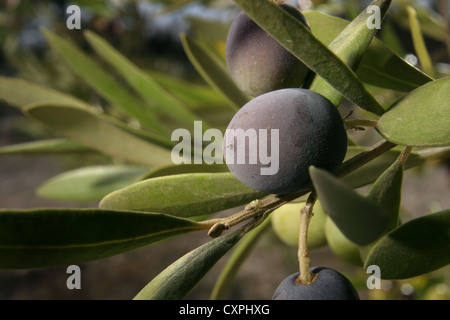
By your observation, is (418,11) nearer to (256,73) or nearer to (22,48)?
(256,73)

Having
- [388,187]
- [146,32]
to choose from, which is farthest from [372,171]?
[146,32]

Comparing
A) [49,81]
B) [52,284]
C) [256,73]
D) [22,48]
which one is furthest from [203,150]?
[52,284]

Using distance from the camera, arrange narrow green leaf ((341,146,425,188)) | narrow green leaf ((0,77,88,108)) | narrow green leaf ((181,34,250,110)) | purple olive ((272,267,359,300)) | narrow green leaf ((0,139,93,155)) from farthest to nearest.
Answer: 1. narrow green leaf ((0,139,93,155))
2. narrow green leaf ((0,77,88,108))
3. narrow green leaf ((181,34,250,110))
4. narrow green leaf ((341,146,425,188))
5. purple olive ((272,267,359,300))

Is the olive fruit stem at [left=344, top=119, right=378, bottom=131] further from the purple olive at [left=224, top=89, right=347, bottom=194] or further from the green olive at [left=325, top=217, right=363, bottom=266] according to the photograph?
the green olive at [left=325, top=217, right=363, bottom=266]

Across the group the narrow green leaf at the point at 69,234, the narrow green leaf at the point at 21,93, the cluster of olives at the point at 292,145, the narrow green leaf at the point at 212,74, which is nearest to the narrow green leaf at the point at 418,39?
the narrow green leaf at the point at 212,74

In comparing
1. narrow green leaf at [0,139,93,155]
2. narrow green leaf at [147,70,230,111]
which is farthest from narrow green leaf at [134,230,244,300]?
narrow green leaf at [147,70,230,111]

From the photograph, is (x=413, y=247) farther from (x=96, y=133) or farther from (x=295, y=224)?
(x=96, y=133)

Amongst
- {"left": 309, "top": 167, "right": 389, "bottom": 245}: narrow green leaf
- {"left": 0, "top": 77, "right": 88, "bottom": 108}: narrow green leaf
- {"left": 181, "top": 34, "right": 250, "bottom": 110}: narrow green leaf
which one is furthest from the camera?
{"left": 0, "top": 77, "right": 88, "bottom": 108}: narrow green leaf
